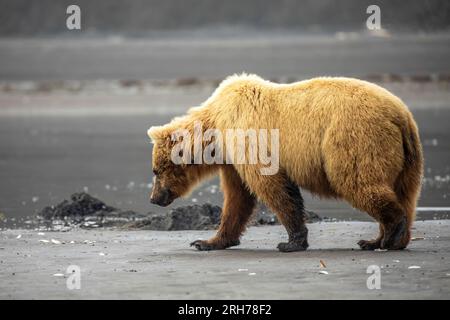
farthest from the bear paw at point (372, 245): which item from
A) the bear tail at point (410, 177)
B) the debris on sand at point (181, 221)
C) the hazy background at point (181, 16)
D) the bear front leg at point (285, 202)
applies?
the hazy background at point (181, 16)

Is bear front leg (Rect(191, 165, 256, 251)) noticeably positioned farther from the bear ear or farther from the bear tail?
the bear tail

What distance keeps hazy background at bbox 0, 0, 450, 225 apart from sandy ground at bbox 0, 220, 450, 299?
2.24 meters

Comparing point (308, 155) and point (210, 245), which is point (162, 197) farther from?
point (308, 155)

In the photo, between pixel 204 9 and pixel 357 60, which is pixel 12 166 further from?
pixel 204 9

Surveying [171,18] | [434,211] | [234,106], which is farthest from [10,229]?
[171,18]

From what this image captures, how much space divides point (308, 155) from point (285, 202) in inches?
18.4

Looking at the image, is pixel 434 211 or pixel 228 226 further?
pixel 434 211

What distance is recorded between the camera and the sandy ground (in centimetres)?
847

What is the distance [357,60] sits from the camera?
49.9 m

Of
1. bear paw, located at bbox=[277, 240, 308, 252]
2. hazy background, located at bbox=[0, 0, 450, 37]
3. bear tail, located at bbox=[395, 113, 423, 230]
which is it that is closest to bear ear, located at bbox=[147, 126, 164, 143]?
bear paw, located at bbox=[277, 240, 308, 252]

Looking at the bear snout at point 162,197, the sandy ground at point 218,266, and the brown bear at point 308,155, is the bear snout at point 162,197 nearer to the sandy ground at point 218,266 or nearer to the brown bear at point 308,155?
the brown bear at point 308,155

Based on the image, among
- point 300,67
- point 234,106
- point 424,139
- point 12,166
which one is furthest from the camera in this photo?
point 300,67

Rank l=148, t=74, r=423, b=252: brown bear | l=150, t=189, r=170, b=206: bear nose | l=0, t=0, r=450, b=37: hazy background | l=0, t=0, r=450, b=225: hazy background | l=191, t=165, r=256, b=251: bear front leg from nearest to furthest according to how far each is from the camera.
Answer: l=148, t=74, r=423, b=252: brown bear
l=191, t=165, r=256, b=251: bear front leg
l=150, t=189, r=170, b=206: bear nose
l=0, t=0, r=450, b=225: hazy background
l=0, t=0, r=450, b=37: hazy background

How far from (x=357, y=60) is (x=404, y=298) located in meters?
42.3
